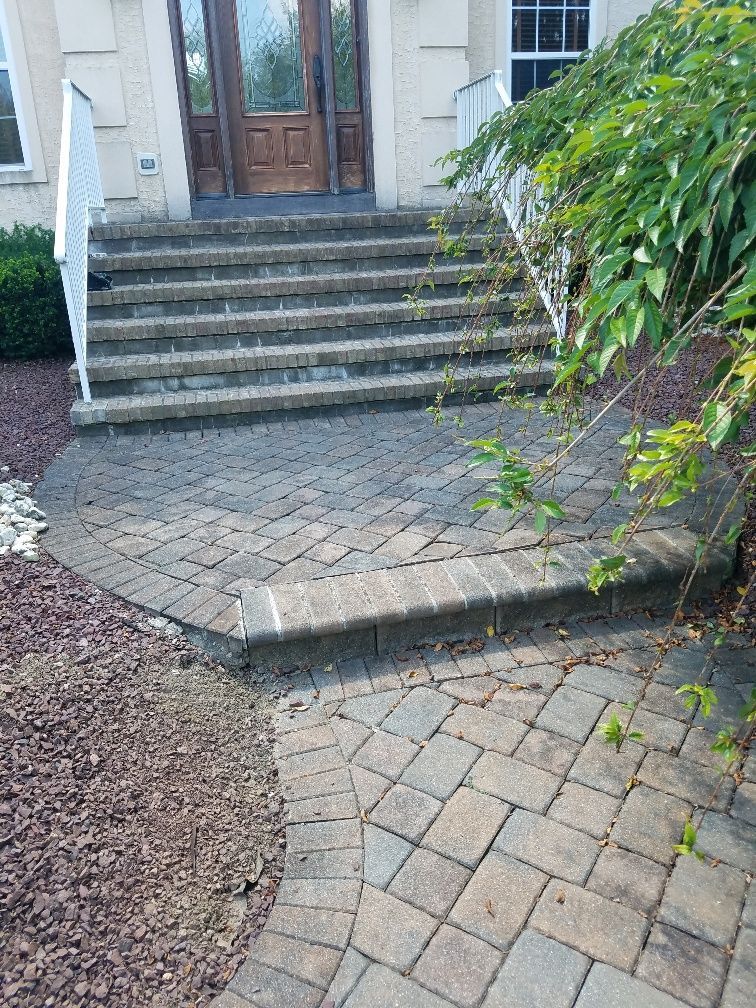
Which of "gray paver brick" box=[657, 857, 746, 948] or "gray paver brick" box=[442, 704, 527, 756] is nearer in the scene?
"gray paver brick" box=[657, 857, 746, 948]

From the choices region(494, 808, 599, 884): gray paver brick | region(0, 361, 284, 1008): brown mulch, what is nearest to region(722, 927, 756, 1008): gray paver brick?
region(494, 808, 599, 884): gray paver brick

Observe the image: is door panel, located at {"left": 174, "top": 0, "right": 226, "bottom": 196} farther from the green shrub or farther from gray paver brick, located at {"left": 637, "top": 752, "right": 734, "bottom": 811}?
gray paver brick, located at {"left": 637, "top": 752, "right": 734, "bottom": 811}

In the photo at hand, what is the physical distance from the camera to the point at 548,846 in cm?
183

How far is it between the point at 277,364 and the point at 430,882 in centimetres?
392

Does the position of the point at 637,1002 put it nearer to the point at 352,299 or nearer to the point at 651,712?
the point at 651,712

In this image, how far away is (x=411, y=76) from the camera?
682cm

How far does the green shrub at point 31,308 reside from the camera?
6227 millimetres

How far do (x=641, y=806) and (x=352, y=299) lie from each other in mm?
4547

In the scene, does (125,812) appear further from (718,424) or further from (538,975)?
(718,424)

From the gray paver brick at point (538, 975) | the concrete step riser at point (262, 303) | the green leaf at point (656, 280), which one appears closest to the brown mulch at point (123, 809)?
the gray paver brick at point (538, 975)

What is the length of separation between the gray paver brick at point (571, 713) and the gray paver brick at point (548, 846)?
1.15 ft

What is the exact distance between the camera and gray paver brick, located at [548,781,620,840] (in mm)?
1881

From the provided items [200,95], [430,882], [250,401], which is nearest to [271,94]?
[200,95]

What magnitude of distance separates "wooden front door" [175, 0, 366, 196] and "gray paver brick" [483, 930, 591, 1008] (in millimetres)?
6945
